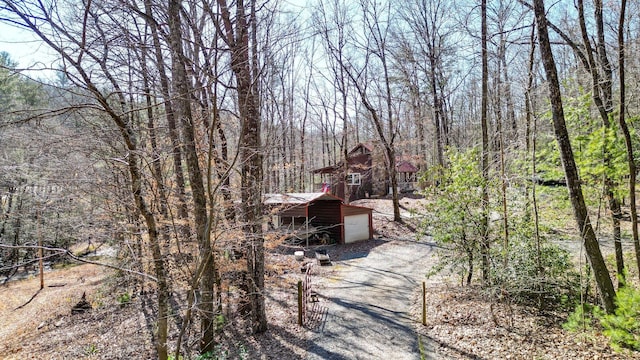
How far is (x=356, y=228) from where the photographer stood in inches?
683

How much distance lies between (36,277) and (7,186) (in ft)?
24.2

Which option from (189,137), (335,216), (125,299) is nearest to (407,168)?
(335,216)

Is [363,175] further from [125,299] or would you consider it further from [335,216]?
[125,299]

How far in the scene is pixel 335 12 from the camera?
18.3 m

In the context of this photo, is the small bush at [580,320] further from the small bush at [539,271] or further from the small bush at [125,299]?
the small bush at [125,299]

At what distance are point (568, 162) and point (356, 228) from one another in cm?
1222

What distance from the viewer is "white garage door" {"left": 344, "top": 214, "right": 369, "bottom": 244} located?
1714 cm

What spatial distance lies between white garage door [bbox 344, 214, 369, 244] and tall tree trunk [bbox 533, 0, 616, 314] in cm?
1187

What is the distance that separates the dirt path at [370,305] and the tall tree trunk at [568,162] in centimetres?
366

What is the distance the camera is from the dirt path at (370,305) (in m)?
6.63

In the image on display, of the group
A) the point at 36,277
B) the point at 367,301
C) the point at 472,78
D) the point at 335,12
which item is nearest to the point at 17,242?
the point at 36,277

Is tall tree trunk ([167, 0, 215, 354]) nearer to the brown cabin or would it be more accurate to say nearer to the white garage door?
the white garage door

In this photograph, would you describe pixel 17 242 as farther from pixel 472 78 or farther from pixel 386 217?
pixel 472 78

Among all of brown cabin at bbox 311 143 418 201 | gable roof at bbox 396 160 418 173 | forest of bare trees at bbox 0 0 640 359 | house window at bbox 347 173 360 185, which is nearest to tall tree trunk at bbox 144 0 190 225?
forest of bare trees at bbox 0 0 640 359
